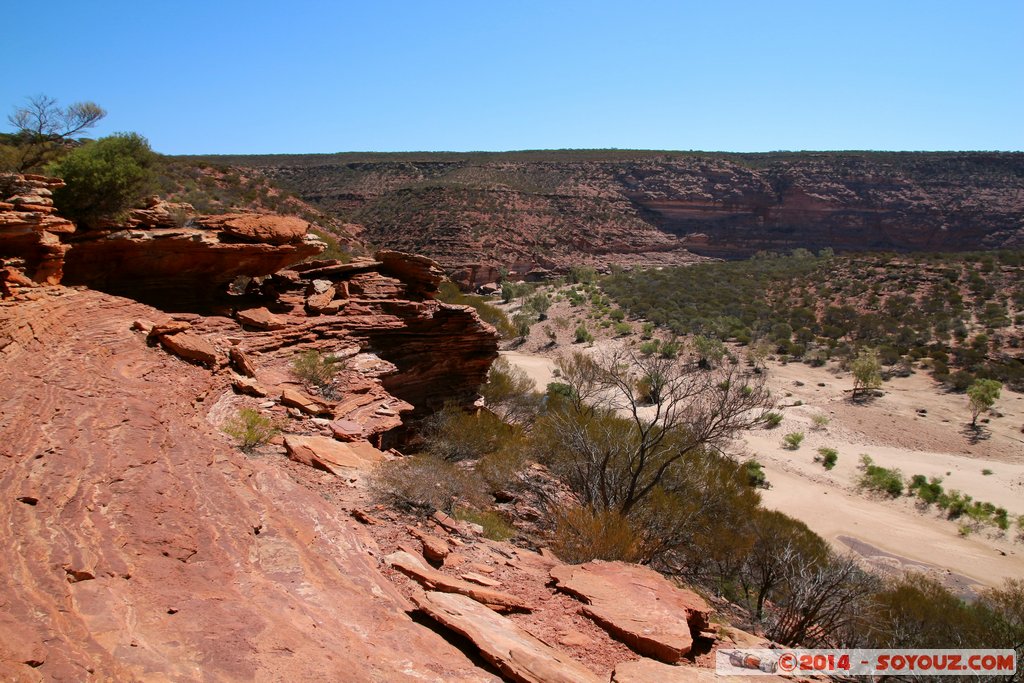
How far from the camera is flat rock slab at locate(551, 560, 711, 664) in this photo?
14.8 ft

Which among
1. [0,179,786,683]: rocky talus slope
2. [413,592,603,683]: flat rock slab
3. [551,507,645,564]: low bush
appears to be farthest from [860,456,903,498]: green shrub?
[413,592,603,683]: flat rock slab

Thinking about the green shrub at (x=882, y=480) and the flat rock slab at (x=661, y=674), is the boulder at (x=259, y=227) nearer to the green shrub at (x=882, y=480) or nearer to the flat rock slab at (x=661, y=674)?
the flat rock slab at (x=661, y=674)

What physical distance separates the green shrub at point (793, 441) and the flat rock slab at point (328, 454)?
17.3m

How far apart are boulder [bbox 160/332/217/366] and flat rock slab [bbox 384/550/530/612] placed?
498cm

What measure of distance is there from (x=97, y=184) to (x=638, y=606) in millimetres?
10893

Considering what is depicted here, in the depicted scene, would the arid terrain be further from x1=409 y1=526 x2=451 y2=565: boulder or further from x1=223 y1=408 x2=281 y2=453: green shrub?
x1=223 y1=408 x2=281 y2=453: green shrub

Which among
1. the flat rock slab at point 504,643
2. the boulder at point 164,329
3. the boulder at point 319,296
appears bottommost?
the flat rock slab at point 504,643

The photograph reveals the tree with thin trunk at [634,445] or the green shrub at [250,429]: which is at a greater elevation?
the green shrub at [250,429]

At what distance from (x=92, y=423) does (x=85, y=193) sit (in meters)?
6.65

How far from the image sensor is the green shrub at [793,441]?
66.8 ft

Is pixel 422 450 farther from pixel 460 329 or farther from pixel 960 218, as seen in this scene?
pixel 960 218

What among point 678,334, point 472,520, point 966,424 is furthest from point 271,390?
point 678,334

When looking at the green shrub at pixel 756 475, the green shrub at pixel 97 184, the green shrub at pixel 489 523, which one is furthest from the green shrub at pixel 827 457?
the green shrub at pixel 97 184

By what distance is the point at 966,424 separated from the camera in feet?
72.7
